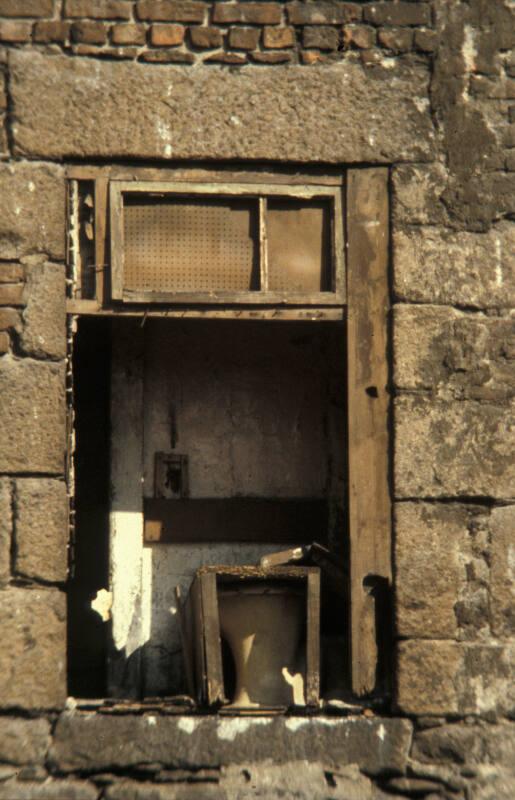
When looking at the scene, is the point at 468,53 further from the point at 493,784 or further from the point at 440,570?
the point at 493,784

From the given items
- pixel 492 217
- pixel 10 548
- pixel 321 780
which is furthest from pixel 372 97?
pixel 321 780

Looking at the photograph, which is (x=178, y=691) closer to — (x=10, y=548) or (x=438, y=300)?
(x=10, y=548)

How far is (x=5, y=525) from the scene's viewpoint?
4.99 metres

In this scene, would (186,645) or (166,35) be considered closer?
(166,35)

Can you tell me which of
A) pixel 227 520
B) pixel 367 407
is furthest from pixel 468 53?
pixel 227 520

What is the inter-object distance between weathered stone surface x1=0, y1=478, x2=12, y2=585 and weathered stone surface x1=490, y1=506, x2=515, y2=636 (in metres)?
1.74

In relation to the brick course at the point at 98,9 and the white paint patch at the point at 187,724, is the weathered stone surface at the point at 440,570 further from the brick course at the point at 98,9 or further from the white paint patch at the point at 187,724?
the brick course at the point at 98,9

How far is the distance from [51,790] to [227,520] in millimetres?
1399

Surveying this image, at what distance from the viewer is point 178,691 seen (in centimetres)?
571

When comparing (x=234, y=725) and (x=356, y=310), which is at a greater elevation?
(x=356, y=310)

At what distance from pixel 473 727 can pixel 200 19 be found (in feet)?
9.09

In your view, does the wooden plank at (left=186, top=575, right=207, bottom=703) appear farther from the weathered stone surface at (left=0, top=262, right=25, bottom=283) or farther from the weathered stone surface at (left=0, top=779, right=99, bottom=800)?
the weathered stone surface at (left=0, top=262, right=25, bottom=283)

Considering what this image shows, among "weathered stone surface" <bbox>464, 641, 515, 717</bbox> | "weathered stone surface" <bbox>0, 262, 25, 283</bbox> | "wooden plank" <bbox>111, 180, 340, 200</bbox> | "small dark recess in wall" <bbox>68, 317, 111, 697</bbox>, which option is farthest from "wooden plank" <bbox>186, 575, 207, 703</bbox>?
"wooden plank" <bbox>111, 180, 340, 200</bbox>

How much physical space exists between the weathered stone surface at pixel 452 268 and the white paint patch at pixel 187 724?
5.59 ft
